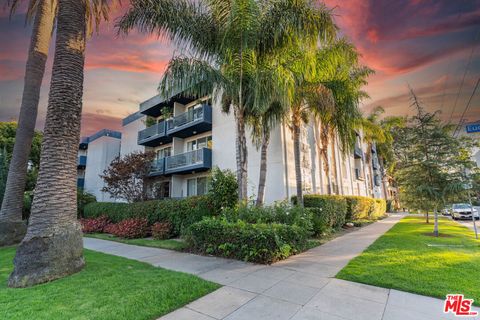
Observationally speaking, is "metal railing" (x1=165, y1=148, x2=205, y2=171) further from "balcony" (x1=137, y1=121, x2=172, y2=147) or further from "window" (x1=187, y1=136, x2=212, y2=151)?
"balcony" (x1=137, y1=121, x2=172, y2=147)

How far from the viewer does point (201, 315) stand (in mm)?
3773

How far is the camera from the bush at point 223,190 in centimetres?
1053

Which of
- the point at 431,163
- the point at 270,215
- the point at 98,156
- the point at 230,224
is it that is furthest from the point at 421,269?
the point at 98,156

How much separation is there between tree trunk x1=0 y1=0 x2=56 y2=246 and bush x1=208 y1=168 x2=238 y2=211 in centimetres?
872

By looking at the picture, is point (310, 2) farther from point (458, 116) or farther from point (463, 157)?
point (458, 116)

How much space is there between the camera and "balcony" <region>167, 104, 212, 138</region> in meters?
17.0

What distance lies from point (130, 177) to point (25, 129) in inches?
295

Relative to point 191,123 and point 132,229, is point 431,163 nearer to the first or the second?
point 191,123

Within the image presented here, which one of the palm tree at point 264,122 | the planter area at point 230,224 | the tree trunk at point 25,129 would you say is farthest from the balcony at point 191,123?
the tree trunk at point 25,129

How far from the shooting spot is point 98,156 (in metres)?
27.5

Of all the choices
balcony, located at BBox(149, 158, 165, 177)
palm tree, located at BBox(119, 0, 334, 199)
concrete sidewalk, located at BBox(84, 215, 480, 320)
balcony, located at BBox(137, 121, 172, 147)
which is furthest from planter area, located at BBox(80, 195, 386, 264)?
balcony, located at BBox(137, 121, 172, 147)

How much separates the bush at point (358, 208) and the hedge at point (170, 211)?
10879 millimetres

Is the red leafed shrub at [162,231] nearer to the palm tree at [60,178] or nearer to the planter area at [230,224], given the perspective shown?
the planter area at [230,224]

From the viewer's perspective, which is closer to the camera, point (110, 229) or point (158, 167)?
point (110, 229)
